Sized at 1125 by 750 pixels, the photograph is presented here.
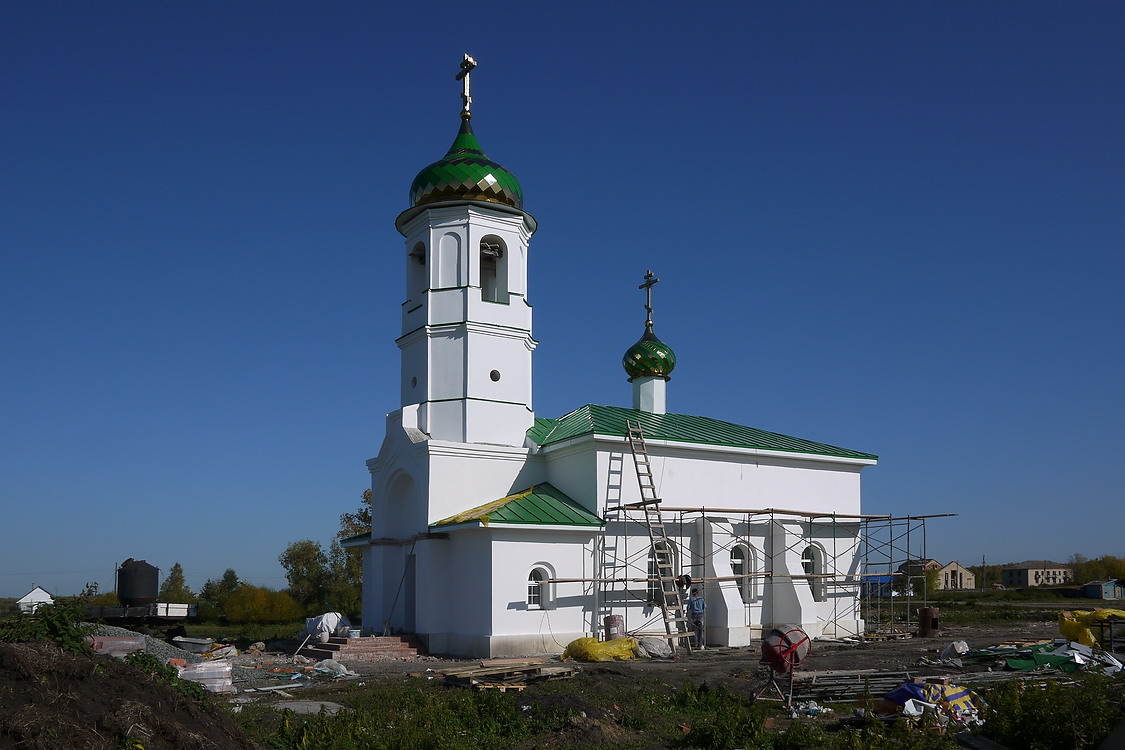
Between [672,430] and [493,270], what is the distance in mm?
5500

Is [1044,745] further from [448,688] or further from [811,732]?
[448,688]

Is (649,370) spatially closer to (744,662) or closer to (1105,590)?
(744,662)

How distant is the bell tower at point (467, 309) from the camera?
70.9ft

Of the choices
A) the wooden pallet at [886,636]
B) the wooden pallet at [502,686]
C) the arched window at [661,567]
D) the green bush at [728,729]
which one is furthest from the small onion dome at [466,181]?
the green bush at [728,729]

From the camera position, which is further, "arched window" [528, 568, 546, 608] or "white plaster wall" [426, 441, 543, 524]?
"white plaster wall" [426, 441, 543, 524]

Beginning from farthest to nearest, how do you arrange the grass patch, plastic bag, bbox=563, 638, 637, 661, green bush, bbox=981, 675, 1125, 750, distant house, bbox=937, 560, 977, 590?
distant house, bbox=937, 560, 977, 590 → the grass patch → plastic bag, bbox=563, 638, 637, 661 → green bush, bbox=981, 675, 1125, 750

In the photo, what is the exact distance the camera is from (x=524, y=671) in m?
14.7

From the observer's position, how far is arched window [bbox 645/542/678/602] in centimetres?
2039

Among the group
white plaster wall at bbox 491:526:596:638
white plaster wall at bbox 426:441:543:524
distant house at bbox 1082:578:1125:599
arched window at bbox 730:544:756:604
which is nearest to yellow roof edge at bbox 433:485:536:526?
white plaster wall at bbox 426:441:543:524

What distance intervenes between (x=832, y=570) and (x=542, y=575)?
7.94 metres

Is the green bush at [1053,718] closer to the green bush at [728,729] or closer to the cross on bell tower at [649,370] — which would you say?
the green bush at [728,729]

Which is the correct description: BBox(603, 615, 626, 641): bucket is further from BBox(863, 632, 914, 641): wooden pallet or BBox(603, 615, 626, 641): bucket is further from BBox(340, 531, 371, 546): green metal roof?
BBox(863, 632, 914, 641): wooden pallet

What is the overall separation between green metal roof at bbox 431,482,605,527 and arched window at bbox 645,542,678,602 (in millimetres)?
1578

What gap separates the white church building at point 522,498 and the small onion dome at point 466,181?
1.9 inches
